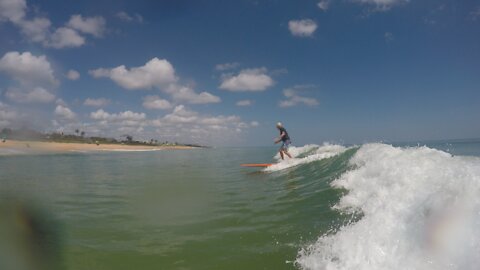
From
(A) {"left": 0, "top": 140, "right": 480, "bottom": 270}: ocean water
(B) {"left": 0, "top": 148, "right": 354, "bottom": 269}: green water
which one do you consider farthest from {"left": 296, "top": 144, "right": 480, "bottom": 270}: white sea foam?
(B) {"left": 0, "top": 148, "right": 354, "bottom": 269}: green water

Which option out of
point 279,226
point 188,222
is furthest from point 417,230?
point 188,222

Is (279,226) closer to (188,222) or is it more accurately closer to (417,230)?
(188,222)

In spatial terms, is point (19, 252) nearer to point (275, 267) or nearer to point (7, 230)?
Answer: point (7, 230)

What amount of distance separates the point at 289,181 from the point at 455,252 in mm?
10687

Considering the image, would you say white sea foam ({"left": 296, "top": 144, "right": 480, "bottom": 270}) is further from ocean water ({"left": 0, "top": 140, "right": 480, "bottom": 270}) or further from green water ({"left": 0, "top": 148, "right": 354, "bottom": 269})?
green water ({"left": 0, "top": 148, "right": 354, "bottom": 269})

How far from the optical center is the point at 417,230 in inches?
218

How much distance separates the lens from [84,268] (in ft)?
19.2

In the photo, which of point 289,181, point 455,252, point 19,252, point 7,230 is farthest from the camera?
point 289,181

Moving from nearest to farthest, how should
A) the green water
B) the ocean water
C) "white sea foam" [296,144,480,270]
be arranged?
"white sea foam" [296,144,480,270] → the ocean water → the green water

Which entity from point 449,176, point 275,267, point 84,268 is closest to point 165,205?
point 84,268

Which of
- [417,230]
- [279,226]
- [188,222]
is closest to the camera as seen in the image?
[417,230]

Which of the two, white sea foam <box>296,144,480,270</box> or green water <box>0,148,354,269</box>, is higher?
white sea foam <box>296,144,480,270</box>

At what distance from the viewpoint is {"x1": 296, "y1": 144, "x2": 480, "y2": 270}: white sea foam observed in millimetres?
4918

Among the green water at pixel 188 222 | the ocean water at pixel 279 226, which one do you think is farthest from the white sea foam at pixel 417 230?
the green water at pixel 188 222
